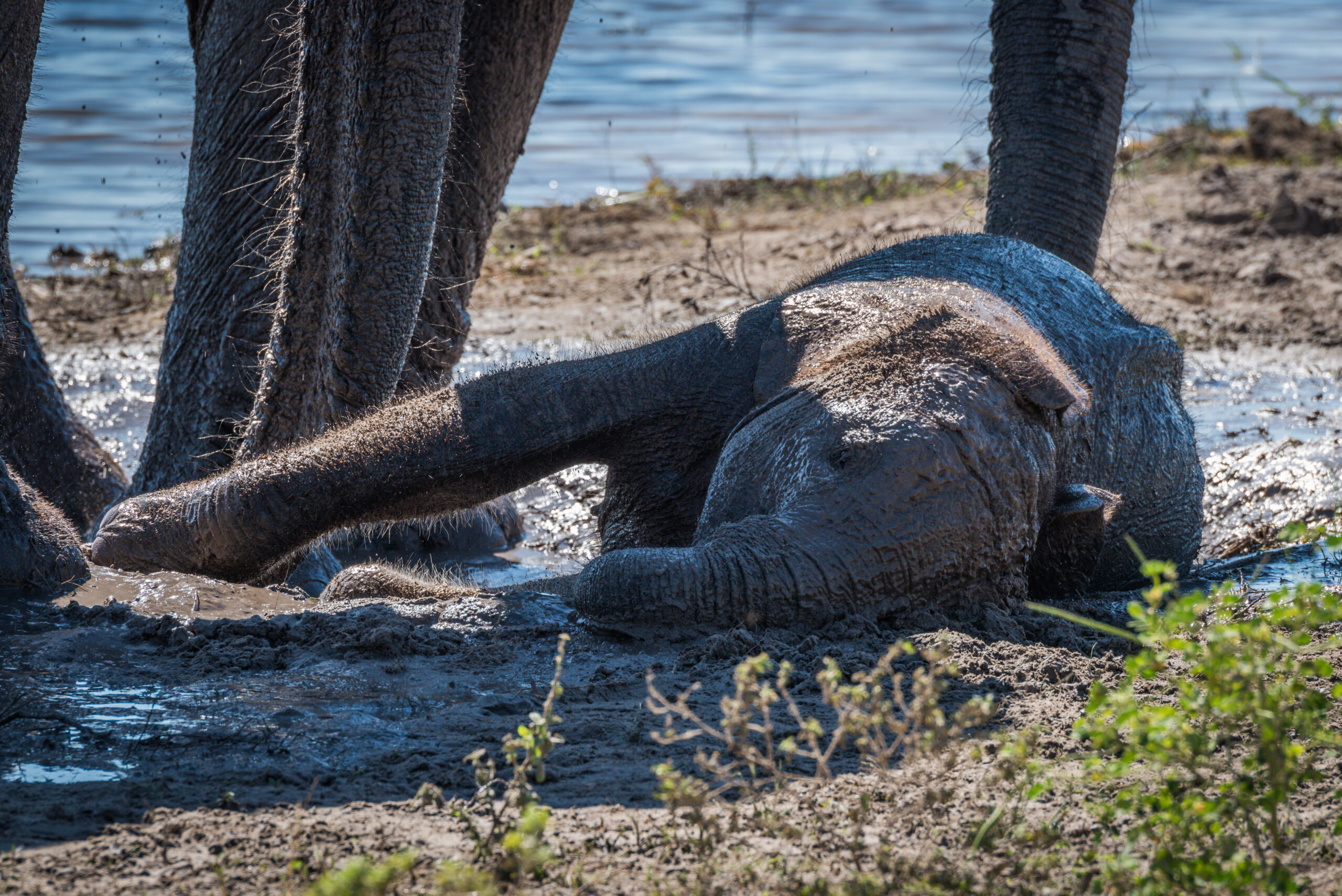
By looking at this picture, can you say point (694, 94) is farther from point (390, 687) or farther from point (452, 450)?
point (390, 687)

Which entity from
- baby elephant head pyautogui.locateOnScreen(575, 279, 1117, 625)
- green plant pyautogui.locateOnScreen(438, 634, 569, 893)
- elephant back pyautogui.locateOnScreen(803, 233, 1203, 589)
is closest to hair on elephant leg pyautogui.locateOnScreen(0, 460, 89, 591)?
baby elephant head pyautogui.locateOnScreen(575, 279, 1117, 625)

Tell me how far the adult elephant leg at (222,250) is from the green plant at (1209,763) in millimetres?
3730

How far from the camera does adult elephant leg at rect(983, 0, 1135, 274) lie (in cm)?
568

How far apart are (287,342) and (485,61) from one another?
153 cm

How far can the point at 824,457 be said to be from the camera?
11.9ft

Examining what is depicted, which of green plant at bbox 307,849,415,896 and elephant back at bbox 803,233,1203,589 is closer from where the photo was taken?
green plant at bbox 307,849,415,896

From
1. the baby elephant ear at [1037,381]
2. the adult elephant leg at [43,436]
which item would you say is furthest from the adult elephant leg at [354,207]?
the baby elephant ear at [1037,381]

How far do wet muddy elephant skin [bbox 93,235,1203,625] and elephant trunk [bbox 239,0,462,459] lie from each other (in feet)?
0.92

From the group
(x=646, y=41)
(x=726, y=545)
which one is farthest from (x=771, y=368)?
(x=646, y=41)

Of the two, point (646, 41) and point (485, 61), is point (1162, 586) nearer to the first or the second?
point (485, 61)

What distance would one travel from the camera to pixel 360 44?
4160 millimetres

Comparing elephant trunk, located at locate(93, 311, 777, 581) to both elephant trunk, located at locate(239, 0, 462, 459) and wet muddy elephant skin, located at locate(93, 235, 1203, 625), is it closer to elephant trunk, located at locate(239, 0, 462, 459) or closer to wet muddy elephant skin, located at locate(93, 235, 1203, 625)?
wet muddy elephant skin, located at locate(93, 235, 1203, 625)

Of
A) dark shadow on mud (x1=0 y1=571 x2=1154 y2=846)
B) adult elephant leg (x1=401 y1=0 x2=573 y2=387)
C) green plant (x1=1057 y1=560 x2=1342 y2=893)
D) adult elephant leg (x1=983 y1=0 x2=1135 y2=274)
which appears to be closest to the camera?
green plant (x1=1057 y1=560 x2=1342 y2=893)

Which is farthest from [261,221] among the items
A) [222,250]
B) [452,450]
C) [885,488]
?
[885,488]
